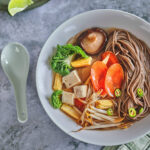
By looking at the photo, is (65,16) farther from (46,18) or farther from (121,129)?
(121,129)

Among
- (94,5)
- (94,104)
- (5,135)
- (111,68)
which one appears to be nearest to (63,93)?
(94,104)

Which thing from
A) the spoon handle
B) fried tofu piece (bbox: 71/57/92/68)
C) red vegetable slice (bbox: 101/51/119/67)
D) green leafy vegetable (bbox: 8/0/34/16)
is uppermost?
green leafy vegetable (bbox: 8/0/34/16)

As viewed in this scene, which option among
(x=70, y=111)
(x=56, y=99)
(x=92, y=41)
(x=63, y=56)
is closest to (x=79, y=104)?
(x=70, y=111)

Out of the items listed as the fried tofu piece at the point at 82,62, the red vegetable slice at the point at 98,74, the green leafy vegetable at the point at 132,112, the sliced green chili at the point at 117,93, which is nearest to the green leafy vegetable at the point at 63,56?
the fried tofu piece at the point at 82,62

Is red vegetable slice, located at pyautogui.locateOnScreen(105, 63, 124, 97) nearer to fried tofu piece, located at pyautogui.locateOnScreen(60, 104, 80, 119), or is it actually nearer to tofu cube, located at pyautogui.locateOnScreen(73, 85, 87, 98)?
tofu cube, located at pyautogui.locateOnScreen(73, 85, 87, 98)

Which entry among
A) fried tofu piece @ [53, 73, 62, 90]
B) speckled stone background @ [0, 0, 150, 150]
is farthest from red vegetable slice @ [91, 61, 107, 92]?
speckled stone background @ [0, 0, 150, 150]
